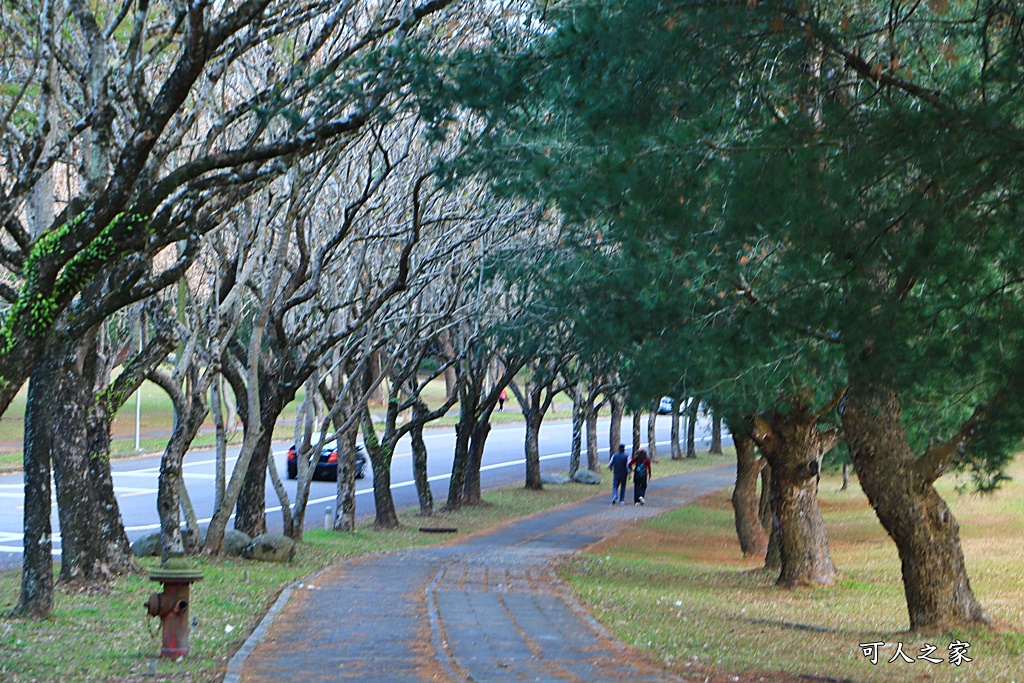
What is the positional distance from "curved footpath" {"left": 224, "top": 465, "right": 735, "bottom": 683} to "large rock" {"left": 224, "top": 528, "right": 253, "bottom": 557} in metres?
1.40

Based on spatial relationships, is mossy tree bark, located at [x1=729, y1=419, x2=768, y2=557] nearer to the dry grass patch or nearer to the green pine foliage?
the dry grass patch

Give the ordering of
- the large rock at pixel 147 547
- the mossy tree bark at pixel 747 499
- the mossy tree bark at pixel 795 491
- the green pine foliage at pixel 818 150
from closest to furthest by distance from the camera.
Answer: the green pine foliage at pixel 818 150 < the large rock at pixel 147 547 < the mossy tree bark at pixel 795 491 < the mossy tree bark at pixel 747 499

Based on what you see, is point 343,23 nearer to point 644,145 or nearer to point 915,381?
point 644,145

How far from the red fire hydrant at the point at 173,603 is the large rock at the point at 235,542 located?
7419mm

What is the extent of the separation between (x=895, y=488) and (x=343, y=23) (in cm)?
848

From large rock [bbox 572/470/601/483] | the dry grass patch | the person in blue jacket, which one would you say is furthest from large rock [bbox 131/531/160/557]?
large rock [bbox 572/470/601/483]

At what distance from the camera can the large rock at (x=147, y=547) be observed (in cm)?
1580

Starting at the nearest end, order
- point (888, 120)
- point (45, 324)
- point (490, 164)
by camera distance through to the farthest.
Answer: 1. point (888, 120)
2. point (45, 324)
3. point (490, 164)

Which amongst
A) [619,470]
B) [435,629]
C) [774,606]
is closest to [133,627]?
[435,629]

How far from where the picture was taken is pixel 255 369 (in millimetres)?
15594

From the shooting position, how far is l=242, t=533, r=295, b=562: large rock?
1612 centimetres

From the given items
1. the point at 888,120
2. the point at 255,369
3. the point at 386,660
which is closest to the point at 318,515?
the point at 255,369

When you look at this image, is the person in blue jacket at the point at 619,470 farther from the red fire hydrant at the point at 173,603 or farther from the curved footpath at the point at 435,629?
the red fire hydrant at the point at 173,603

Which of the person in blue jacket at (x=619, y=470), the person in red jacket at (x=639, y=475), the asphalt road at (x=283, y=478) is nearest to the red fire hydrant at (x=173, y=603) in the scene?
the asphalt road at (x=283, y=478)
